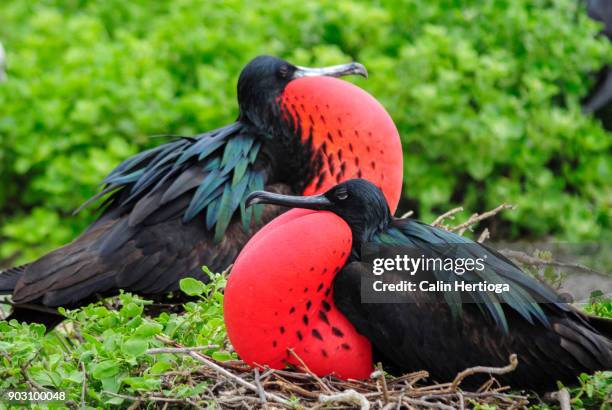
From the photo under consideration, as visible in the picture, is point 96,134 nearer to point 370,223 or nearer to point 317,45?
point 317,45

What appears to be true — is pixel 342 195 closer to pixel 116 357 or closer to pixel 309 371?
pixel 309 371

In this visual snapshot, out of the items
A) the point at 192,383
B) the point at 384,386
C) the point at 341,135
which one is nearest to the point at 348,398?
the point at 384,386

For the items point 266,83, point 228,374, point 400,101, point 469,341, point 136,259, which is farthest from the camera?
point 400,101

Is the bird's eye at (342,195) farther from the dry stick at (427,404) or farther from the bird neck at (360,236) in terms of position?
the dry stick at (427,404)

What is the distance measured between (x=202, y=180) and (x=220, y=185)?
7 centimetres

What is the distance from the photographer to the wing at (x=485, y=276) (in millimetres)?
3057

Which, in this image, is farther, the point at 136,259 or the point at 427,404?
the point at 136,259

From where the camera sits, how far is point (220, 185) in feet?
13.7

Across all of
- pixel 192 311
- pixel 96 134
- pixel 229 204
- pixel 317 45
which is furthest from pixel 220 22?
pixel 192 311

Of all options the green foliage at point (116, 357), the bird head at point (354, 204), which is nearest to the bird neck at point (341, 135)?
the bird head at point (354, 204)

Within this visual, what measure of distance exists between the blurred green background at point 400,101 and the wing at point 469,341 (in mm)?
3183

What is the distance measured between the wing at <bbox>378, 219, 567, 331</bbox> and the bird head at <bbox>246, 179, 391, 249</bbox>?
52 millimetres

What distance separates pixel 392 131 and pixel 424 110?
2.28 meters

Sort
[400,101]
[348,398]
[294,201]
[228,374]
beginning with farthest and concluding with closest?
[400,101], [294,201], [228,374], [348,398]
